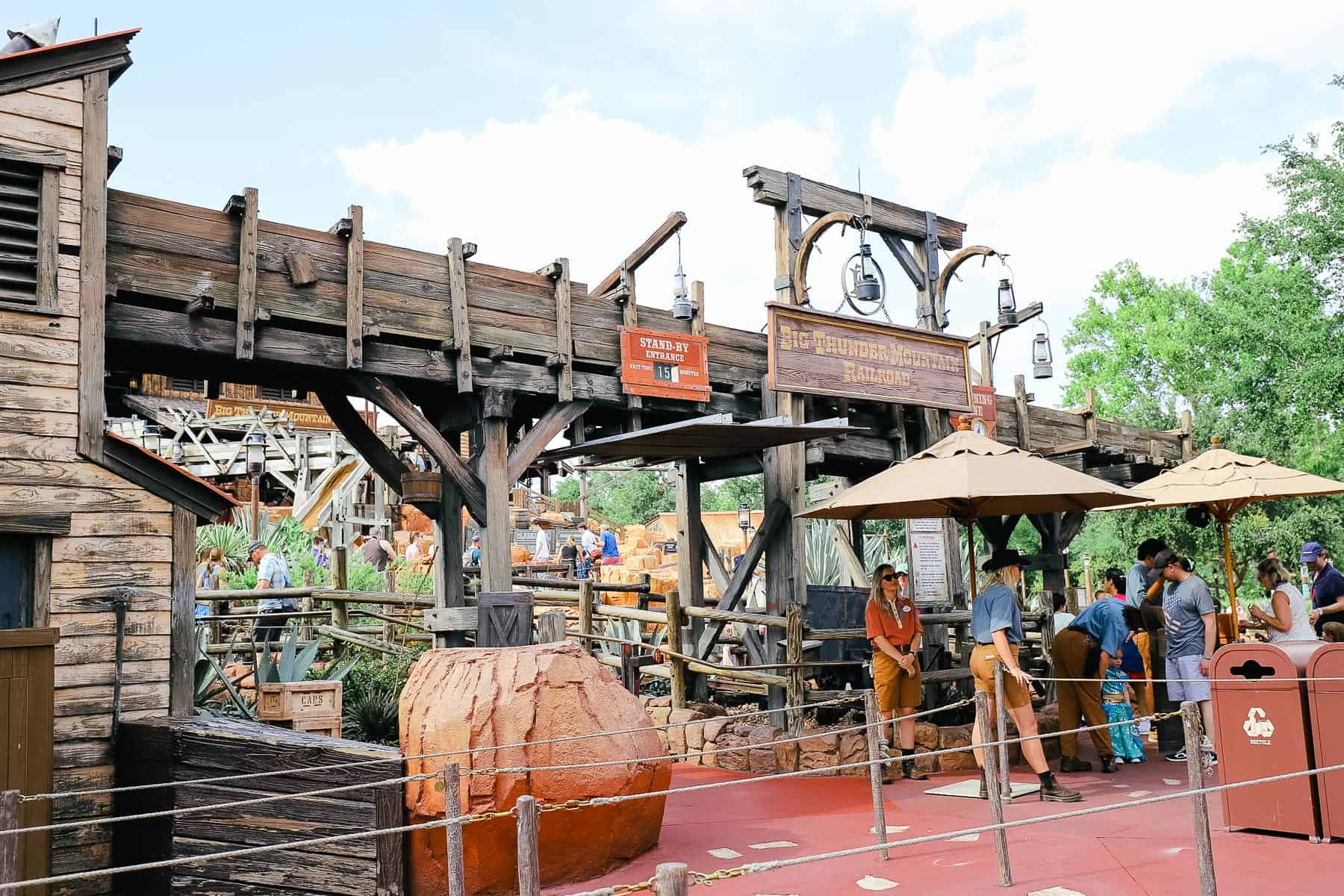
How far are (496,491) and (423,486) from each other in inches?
32.2

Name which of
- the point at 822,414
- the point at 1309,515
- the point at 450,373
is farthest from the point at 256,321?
the point at 1309,515

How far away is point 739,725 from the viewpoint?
10.1m

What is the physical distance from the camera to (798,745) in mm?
9180

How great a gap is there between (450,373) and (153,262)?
2.24 m

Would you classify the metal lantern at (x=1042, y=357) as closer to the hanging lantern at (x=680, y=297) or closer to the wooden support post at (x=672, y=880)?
the hanging lantern at (x=680, y=297)

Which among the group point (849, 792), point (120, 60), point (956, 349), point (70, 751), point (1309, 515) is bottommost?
point (849, 792)

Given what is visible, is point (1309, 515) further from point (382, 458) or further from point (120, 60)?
point (120, 60)

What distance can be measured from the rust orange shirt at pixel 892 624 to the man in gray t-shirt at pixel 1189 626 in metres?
1.79

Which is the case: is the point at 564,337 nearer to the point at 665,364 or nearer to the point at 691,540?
the point at 665,364

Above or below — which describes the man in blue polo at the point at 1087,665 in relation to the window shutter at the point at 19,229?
below

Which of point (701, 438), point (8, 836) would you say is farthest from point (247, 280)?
point (8, 836)

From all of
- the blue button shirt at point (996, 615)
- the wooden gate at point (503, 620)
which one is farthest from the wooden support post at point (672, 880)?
the wooden gate at point (503, 620)

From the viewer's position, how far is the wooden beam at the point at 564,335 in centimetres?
912

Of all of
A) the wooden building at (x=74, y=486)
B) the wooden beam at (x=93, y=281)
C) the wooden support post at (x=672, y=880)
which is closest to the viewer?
the wooden support post at (x=672, y=880)
